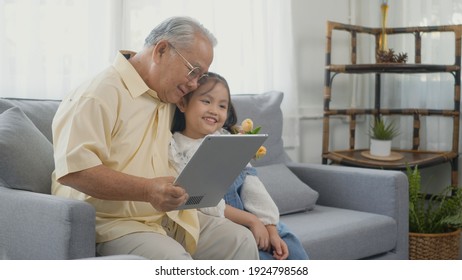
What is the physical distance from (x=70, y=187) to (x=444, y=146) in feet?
8.38

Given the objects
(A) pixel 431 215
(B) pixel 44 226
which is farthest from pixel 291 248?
(A) pixel 431 215

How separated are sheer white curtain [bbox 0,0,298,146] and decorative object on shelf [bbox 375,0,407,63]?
1.64 ft

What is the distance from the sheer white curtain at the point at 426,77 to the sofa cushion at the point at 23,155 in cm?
246

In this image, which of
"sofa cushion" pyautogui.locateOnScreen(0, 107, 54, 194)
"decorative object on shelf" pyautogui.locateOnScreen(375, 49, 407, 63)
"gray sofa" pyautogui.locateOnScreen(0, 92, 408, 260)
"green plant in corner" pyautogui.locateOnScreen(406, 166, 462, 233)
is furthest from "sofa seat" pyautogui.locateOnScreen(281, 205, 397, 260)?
"decorative object on shelf" pyautogui.locateOnScreen(375, 49, 407, 63)

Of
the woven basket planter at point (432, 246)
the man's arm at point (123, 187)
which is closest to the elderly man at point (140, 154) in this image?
the man's arm at point (123, 187)

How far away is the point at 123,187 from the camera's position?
167 cm

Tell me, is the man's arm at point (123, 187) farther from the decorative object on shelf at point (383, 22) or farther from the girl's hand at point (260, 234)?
the decorative object on shelf at point (383, 22)

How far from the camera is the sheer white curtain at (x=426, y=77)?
369cm

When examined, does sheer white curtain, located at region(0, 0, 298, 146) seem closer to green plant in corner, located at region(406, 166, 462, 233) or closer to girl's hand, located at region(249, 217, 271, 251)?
green plant in corner, located at region(406, 166, 462, 233)

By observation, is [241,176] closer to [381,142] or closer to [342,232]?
[342,232]

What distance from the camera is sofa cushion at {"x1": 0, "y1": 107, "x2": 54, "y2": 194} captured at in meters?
1.84

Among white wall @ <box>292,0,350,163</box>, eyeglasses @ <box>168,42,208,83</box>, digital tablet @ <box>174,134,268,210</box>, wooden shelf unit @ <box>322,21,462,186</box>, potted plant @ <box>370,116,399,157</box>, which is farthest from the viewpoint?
white wall @ <box>292,0,350,163</box>
